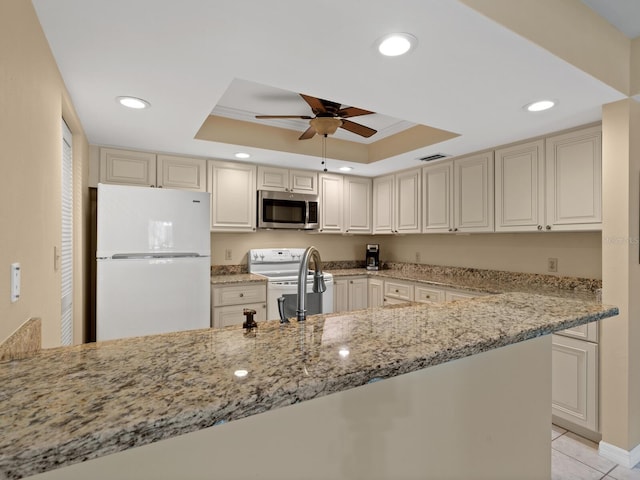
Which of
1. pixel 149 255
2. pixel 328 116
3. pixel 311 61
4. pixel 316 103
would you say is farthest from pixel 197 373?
pixel 149 255

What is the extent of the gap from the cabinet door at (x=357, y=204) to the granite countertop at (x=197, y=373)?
321 centimetres

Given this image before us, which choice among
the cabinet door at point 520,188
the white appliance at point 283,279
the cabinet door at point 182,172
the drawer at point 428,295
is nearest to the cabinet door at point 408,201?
the drawer at point 428,295

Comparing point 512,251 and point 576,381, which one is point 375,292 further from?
point 576,381

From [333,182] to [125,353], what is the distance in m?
3.60

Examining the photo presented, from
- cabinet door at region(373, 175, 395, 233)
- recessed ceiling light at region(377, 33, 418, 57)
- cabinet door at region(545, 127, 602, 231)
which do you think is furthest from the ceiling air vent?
recessed ceiling light at region(377, 33, 418, 57)

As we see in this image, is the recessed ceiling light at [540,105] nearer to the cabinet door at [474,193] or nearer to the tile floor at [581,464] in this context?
the cabinet door at [474,193]

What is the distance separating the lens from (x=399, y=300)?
3.74m

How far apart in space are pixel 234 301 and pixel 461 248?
2471 mm

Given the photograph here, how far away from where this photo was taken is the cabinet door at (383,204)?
4.22 metres

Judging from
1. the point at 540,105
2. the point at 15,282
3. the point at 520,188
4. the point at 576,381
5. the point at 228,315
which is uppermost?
the point at 540,105

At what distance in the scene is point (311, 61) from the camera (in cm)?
160

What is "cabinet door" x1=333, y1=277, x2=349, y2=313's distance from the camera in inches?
159

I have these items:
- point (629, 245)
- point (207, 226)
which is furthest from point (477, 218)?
point (207, 226)

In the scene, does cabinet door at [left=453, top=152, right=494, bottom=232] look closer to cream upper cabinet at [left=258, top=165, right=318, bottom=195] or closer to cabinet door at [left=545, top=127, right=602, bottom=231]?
cabinet door at [left=545, top=127, right=602, bottom=231]
